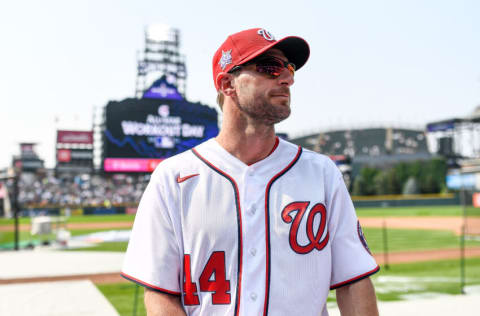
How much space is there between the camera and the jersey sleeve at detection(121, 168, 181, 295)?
1.68m

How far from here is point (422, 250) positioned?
1436cm

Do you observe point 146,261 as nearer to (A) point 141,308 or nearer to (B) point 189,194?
(B) point 189,194

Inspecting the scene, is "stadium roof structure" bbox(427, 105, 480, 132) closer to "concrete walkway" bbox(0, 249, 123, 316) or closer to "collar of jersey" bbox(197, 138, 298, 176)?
"concrete walkway" bbox(0, 249, 123, 316)

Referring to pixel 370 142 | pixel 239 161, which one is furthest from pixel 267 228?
pixel 370 142

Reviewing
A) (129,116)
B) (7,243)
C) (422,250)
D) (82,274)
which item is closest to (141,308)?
(82,274)

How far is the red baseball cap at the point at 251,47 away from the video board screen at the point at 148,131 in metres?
19.4

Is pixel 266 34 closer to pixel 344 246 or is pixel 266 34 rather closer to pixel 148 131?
pixel 344 246

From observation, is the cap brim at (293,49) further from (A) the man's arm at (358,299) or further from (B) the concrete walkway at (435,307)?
(B) the concrete walkway at (435,307)

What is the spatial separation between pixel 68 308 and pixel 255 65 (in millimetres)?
6320

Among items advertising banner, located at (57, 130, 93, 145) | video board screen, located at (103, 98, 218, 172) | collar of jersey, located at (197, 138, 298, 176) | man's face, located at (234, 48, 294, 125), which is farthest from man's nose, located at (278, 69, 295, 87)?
advertising banner, located at (57, 130, 93, 145)

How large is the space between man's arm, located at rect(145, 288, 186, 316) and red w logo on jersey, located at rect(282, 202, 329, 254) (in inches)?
18.7

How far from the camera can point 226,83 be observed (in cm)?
186

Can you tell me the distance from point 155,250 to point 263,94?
2.34 ft

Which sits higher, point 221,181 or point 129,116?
point 129,116
